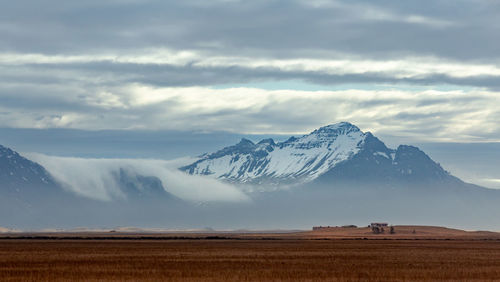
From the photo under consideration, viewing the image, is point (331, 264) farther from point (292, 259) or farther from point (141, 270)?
point (141, 270)

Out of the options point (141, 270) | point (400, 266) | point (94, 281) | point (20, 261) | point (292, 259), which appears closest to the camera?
point (94, 281)

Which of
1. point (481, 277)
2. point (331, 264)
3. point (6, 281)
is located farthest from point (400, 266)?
point (6, 281)

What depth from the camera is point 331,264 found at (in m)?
92.1

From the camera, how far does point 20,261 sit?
95.6 metres

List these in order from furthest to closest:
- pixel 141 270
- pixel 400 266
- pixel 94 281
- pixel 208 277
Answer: pixel 400 266, pixel 141 270, pixel 208 277, pixel 94 281

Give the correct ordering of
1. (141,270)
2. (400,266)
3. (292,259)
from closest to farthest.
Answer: (141,270)
(400,266)
(292,259)

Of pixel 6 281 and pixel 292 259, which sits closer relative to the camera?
pixel 6 281

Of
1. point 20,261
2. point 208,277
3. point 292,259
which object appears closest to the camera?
point 208,277

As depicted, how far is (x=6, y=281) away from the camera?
70125 millimetres

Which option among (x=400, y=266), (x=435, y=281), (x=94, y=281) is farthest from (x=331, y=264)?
(x=94, y=281)

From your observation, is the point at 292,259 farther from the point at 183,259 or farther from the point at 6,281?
the point at 6,281

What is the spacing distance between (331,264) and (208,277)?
67.2 ft

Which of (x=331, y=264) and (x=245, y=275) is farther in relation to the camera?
(x=331, y=264)

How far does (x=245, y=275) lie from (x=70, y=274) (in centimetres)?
1374
